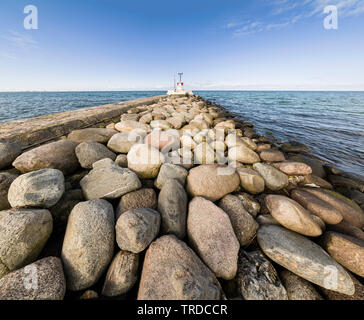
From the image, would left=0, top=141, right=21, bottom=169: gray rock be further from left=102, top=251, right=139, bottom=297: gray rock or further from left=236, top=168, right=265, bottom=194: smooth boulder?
left=236, top=168, right=265, bottom=194: smooth boulder

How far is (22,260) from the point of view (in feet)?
3.61

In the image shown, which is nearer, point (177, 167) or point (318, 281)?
point (318, 281)

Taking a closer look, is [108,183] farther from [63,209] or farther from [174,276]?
[174,276]

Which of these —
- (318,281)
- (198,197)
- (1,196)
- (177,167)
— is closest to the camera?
(318,281)

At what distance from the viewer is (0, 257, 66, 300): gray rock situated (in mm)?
924

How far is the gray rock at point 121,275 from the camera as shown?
1.11 meters

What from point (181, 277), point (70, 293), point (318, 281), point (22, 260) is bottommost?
point (318, 281)

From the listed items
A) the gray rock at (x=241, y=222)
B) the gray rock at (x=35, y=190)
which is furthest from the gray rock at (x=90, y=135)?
the gray rock at (x=241, y=222)

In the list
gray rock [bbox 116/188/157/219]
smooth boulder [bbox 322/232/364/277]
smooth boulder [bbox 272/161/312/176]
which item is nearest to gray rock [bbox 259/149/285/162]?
smooth boulder [bbox 272/161/312/176]

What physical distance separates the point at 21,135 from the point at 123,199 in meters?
2.22

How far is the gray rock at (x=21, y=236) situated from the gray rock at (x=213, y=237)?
50.7 inches

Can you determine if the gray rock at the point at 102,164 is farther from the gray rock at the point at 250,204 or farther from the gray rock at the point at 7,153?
the gray rock at the point at 250,204
